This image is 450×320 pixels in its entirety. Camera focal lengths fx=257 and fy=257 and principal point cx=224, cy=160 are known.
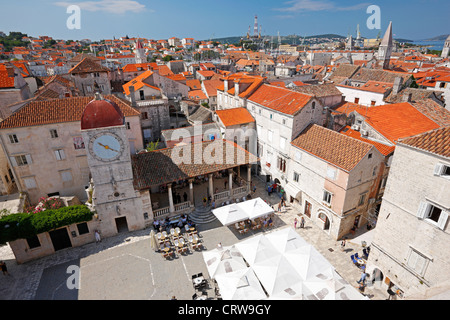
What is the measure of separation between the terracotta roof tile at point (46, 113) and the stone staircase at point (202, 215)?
17.0 metres

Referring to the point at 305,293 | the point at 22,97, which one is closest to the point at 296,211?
the point at 305,293

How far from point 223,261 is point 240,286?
9.06ft

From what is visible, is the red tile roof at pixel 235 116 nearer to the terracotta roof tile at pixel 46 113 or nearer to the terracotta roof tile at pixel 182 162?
the terracotta roof tile at pixel 182 162

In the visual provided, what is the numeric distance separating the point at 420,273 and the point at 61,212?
1128 inches

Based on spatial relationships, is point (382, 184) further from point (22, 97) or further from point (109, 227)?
point (22, 97)

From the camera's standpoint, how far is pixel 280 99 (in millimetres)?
33250

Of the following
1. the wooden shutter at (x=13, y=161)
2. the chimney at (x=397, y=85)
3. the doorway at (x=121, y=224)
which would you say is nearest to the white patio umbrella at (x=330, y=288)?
the doorway at (x=121, y=224)

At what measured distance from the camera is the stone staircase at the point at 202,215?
2803cm

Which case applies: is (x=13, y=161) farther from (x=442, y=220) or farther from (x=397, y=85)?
A: (x=397, y=85)

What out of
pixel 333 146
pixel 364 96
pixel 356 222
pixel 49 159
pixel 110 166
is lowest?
pixel 356 222

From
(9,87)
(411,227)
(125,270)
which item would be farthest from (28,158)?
(411,227)

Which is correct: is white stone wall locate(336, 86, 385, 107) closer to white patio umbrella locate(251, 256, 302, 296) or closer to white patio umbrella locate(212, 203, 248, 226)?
white patio umbrella locate(212, 203, 248, 226)

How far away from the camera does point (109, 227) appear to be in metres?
25.5

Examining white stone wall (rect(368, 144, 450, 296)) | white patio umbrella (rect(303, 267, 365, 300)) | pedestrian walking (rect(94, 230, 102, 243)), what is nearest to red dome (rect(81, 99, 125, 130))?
pedestrian walking (rect(94, 230, 102, 243))
